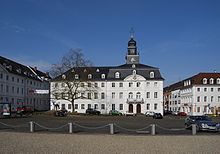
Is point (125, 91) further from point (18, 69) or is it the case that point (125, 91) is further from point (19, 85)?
point (18, 69)

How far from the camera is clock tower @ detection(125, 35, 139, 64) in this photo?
316 feet

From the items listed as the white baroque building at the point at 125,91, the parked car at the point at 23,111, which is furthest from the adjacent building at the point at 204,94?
the parked car at the point at 23,111

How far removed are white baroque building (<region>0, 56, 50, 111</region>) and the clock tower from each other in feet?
94.6

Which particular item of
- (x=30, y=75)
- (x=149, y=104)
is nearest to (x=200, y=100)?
(x=149, y=104)

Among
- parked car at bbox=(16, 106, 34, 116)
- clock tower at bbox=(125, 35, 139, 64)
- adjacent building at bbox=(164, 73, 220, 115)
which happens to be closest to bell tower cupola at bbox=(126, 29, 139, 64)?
clock tower at bbox=(125, 35, 139, 64)

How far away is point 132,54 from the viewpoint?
97125 millimetres

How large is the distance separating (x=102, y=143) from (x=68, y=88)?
183 feet

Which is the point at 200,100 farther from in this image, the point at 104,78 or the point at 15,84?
the point at 15,84

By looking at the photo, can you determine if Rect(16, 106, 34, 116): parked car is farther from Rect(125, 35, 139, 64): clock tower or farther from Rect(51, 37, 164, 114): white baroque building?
Rect(125, 35, 139, 64): clock tower

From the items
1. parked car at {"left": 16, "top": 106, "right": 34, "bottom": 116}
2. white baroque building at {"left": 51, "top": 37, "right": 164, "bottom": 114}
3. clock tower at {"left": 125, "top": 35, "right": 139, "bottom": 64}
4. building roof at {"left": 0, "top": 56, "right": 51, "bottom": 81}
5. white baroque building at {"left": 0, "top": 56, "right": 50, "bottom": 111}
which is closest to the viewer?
parked car at {"left": 16, "top": 106, "right": 34, "bottom": 116}

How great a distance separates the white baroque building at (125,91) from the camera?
269 ft

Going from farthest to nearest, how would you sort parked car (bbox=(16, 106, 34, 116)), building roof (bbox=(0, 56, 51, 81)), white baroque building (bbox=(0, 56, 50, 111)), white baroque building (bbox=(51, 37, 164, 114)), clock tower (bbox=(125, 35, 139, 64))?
clock tower (bbox=(125, 35, 139, 64)) → white baroque building (bbox=(51, 37, 164, 114)) → building roof (bbox=(0, 56, 51, 81)) → white baroque building (bbox=(0, 56, 50, 111)) → parked car (bbox=(16, 106, 34, 116))

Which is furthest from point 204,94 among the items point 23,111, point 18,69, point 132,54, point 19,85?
point 18,69

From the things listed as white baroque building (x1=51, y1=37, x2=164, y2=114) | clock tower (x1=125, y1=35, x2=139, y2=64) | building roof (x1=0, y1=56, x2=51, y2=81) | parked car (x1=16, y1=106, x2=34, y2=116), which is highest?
clock tower (x1=125, y1=35, x2=139, y2=64)
